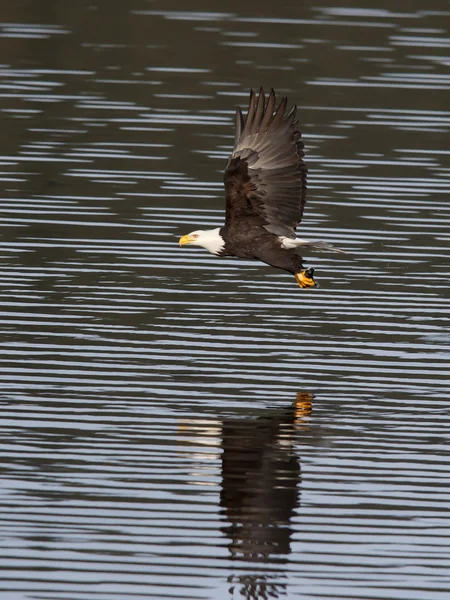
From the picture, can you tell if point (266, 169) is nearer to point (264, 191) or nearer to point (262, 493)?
point (264, 191)

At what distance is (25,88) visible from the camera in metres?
27.1

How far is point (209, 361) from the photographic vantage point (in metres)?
13.0

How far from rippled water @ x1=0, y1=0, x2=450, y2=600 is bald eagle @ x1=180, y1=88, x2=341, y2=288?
0.81m

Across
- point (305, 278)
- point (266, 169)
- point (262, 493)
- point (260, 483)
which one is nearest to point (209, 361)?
point (305, 278)

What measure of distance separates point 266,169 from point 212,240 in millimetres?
824

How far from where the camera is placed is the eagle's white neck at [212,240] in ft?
44.6

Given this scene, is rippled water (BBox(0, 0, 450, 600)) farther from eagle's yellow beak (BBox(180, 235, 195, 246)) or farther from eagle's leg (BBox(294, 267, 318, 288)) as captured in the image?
eagle's yellow beak (BBox(180, 235, 195, 246))

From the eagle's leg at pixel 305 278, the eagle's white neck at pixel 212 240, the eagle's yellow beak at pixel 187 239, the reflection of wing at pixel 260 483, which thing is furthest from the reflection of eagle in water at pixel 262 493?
the eagle's yellow beak at pixel 187 239

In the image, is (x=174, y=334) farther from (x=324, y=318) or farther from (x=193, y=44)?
(x=193, y=44)

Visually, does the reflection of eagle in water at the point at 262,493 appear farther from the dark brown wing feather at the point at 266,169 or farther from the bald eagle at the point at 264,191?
the dark brown wing feather at the point at 266,169

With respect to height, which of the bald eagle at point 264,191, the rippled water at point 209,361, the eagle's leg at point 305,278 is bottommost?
the rippled water at point 209,361

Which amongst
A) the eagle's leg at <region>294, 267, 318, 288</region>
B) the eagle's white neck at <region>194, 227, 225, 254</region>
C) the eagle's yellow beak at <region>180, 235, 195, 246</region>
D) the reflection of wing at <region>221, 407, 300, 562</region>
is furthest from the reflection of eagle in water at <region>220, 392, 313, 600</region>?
the eagle's yellow beak at <region>180, 235, 195, 246</region>

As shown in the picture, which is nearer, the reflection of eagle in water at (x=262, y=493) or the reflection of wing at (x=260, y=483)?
the reflection of eagle in water at (x=262, y=493)

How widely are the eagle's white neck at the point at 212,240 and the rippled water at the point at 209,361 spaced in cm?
78
